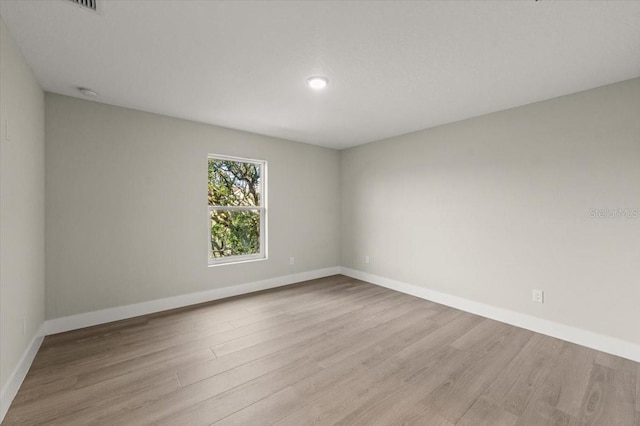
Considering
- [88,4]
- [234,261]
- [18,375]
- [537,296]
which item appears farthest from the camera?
[234,261]

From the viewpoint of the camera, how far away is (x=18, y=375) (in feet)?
6.58

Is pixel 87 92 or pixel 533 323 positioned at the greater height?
pixel 87 92

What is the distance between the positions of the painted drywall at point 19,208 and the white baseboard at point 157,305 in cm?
24

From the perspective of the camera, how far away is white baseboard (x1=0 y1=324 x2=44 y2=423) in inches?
68.0

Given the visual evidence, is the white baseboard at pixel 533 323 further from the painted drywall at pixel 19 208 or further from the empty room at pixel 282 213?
the painted drywall at pixel 19 208

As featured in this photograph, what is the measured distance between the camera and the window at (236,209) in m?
4.04

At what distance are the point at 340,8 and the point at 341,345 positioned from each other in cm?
267

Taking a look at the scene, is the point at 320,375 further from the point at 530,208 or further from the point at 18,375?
the point at 530,208

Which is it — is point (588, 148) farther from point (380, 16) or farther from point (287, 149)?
point (287, 149)

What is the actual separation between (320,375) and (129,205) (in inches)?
113

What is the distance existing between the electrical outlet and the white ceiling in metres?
2.07

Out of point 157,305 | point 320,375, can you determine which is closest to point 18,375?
point 157,305

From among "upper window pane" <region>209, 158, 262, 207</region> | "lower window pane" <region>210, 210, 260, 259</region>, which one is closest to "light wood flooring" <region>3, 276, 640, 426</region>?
"lower window pane" <region>210, 210, 260, 259</region>

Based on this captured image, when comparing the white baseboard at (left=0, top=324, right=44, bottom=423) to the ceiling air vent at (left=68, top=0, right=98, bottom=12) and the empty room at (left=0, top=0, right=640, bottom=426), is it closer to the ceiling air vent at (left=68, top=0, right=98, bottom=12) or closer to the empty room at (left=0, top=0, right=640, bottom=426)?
the empty room at (left=0, top=0, right=640, bottom=426)
